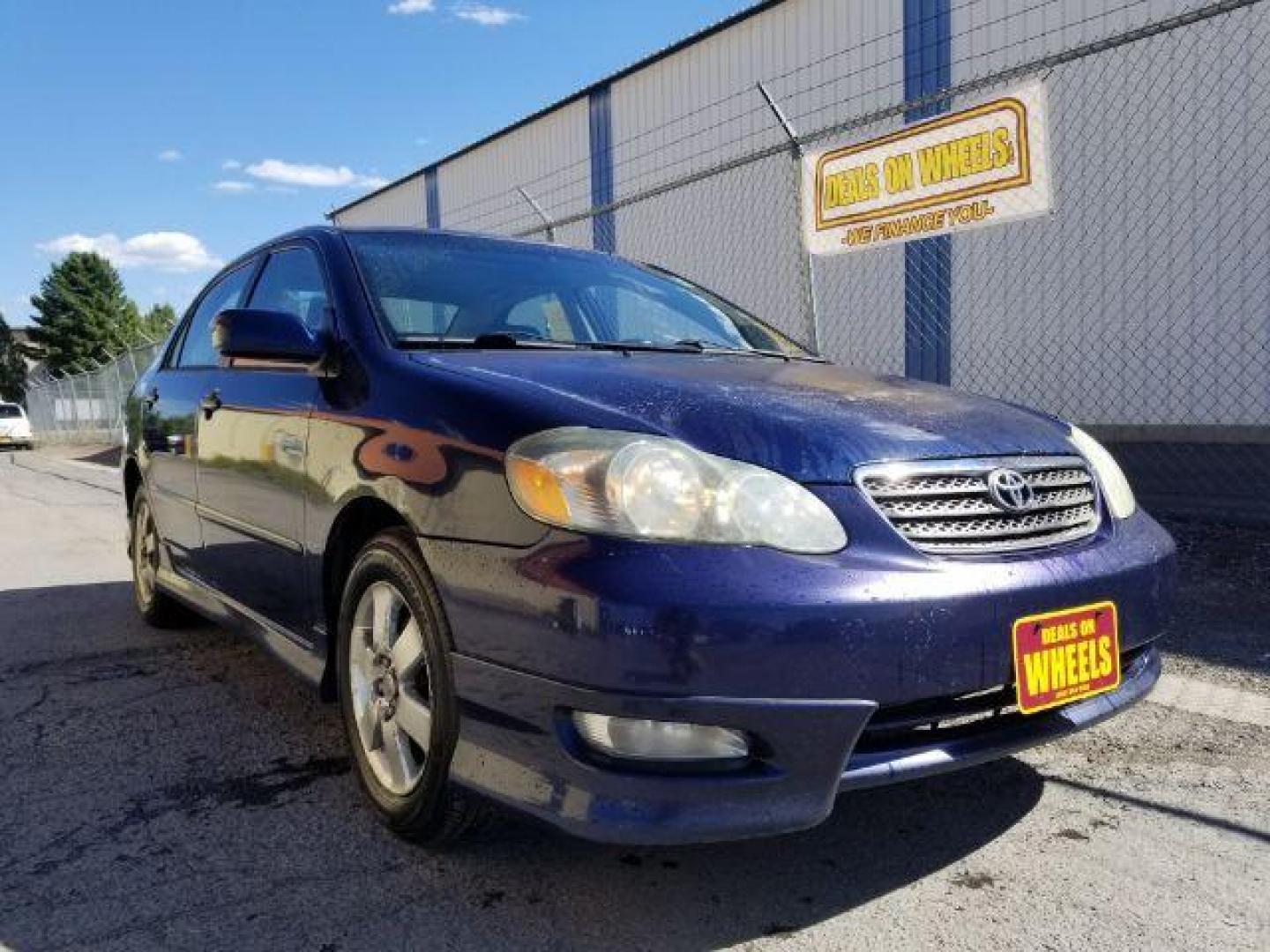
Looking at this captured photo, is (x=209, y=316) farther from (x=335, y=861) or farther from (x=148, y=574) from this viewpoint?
(x=335, y=861)

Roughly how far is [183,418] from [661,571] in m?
2.72

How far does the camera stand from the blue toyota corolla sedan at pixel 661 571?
1.85 metres

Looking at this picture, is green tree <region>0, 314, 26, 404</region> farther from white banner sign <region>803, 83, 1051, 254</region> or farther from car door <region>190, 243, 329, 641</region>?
car door <region>190, 243, 329, 641</region>

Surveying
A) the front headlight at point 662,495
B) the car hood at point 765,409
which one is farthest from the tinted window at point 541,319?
the front headlight at point 662,495

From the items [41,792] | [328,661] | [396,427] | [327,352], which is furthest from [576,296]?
[41,792]

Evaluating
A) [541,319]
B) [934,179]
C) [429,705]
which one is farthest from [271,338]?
[934,179]

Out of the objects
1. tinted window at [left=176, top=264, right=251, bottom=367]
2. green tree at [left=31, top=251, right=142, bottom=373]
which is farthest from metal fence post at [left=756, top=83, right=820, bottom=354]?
green tree at [left=31, top=251, right=142, bottom=373]

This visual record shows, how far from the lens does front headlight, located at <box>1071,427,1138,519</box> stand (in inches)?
99.3

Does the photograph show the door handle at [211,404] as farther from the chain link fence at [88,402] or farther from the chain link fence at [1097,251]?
the chain link fence at [88,402]

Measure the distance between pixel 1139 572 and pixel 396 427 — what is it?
1.73 m

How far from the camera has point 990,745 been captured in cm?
205

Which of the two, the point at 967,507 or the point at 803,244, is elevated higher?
the point at 803,244

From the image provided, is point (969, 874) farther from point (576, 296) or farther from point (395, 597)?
point (576, 296)

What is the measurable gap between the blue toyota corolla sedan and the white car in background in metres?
33.8
